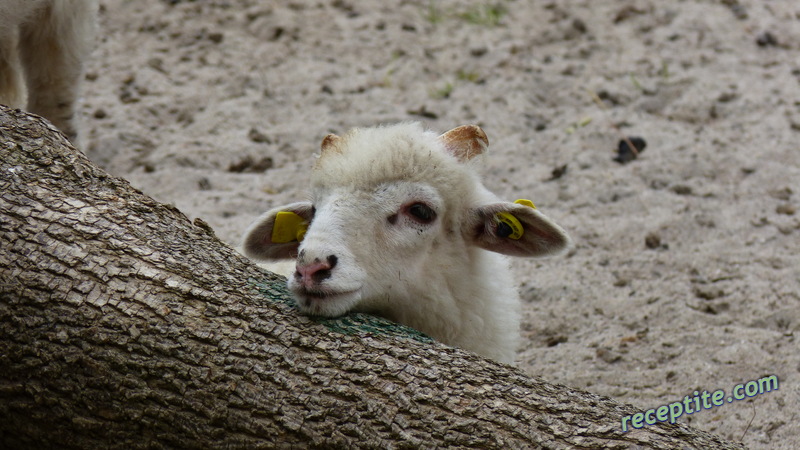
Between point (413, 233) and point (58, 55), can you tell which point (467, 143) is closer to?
point (413, 233)

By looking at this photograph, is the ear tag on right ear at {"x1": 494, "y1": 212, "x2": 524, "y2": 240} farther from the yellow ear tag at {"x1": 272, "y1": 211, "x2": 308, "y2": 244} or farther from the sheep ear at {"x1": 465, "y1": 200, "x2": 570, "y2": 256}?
the yellow ear tag at {"x1": 272, "y1": 211, "x2": 308, "y2": 244}

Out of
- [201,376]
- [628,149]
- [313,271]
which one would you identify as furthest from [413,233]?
[628,149]

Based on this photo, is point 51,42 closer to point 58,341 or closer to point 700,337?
point 58,341

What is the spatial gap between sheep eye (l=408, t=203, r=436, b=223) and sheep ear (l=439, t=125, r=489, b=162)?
0.32 meters

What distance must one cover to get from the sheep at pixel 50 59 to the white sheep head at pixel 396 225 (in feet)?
7.27

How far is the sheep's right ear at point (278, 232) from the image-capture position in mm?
3918

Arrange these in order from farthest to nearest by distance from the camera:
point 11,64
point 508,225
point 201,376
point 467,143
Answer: point 11,64, point 467,143, point 508,225, point 201,376

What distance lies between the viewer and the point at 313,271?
3205 millimetres

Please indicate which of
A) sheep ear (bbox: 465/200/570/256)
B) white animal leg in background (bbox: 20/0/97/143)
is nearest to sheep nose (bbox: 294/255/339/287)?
sheep ear (bbox: 465/200/570/256)

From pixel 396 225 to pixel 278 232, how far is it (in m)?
0.59

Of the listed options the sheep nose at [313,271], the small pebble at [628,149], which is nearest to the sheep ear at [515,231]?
the sheep nose at [313,271]

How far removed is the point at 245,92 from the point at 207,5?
1.56 meters

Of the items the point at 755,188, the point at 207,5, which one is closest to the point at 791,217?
the point at 755,188

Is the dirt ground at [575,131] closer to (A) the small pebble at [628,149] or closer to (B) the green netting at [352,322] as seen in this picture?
(A) the small pebble at [628,149]
